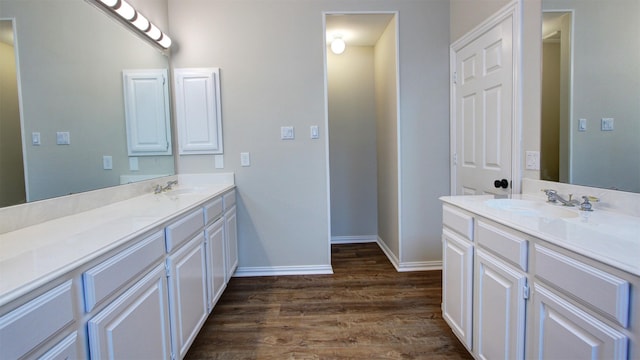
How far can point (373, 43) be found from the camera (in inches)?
140

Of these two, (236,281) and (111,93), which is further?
(236,281)

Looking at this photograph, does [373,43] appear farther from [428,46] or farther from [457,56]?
[457,56]

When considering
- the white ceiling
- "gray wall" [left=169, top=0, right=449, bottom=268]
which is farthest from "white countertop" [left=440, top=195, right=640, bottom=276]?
the white ceiling

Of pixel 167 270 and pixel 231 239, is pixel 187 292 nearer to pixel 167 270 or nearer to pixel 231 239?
pixel 167 270

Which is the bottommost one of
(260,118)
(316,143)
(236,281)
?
(236,281)

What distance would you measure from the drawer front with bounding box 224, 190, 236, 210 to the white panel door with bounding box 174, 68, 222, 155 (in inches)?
17.7

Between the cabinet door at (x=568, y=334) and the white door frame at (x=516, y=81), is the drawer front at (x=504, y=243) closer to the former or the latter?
the cabinet door at (x=568, y=334)

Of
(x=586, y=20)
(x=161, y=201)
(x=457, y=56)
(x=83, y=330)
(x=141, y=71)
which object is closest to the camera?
(x=83, y=330)

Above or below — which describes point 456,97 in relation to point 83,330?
above

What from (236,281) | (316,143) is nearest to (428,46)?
(316,143)

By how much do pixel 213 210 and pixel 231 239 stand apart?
1.76 feet

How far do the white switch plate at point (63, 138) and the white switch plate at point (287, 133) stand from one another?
159 centimetres

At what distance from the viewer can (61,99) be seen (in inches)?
58.2

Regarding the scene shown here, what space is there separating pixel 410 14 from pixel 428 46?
337 mm
